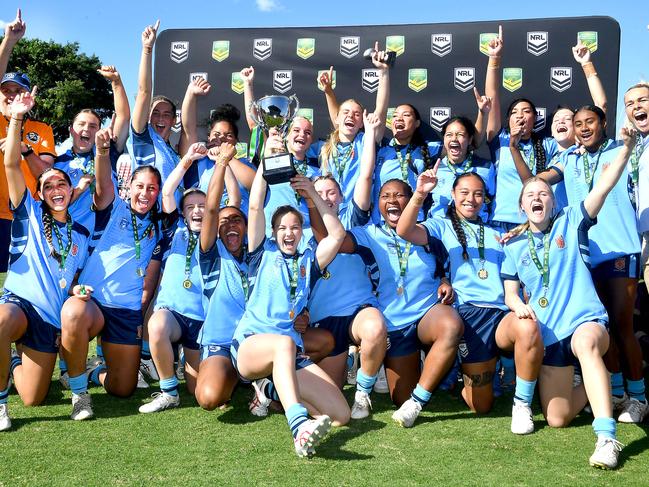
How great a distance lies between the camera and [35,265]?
407cm

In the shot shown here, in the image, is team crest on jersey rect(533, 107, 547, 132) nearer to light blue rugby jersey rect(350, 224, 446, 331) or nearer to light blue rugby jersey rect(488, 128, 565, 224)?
light blue rugby jersey rect(488, 128, 565, 224)

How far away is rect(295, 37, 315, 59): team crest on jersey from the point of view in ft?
21.7

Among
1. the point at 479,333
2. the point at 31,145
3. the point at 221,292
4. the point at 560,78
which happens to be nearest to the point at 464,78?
the point at 560,78

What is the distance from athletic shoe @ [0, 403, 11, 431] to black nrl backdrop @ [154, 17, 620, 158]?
3.78 metres

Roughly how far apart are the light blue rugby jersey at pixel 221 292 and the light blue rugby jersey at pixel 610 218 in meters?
2.18

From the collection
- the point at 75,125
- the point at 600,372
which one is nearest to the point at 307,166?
the point at 75,125

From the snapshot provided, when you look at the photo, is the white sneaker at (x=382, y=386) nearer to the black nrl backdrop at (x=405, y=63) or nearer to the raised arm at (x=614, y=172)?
the raised arm at (x=614, y=172)

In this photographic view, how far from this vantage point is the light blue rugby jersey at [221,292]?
13.6ft

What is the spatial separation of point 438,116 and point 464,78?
1.39ft

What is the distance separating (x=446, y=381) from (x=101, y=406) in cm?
234

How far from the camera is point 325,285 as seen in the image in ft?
14.2

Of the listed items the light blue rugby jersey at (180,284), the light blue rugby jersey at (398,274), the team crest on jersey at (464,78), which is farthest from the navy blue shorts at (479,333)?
the team crest on jersey at (464,78)

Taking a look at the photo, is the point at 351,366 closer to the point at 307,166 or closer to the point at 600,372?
the point at 307,166

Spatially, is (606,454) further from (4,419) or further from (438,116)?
(438,116)
